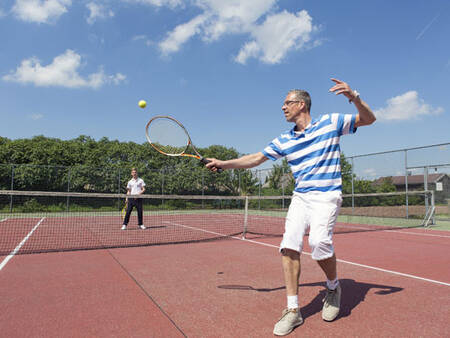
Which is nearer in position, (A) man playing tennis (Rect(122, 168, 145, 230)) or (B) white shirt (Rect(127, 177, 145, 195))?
(A) man playing tennis (Rect(122, 168, 145, 230))

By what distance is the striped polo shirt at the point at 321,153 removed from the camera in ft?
10.1

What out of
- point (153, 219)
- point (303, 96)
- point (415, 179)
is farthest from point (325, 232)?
point (153, 219)

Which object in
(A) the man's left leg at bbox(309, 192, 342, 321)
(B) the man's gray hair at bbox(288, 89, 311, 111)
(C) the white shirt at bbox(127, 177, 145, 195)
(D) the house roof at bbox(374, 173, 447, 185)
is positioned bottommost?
(A) the man's left leg at bbox(309, 192, 342, 321)

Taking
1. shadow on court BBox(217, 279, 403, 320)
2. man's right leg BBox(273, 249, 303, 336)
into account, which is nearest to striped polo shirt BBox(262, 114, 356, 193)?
man's right leg BBox(273, 249, 303, 336)

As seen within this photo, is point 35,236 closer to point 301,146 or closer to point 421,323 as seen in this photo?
point 301,146

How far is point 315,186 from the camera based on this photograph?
10.1 ft

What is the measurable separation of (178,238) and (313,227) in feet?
20.6

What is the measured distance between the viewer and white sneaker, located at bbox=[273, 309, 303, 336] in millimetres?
2733

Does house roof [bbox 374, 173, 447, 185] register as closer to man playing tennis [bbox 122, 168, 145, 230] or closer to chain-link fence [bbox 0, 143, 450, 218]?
chain-link fence [bbox 0, 143, 450, 218]

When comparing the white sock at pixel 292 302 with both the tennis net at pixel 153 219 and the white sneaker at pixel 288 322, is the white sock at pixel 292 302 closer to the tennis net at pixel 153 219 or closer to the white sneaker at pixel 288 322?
the white sneaker at pixel 288 322

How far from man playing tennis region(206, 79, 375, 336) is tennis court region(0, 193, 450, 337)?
0.98 ft

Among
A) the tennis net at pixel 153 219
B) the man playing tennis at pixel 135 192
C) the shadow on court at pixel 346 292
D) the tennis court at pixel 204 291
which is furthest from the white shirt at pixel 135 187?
the shadow on court at pixel 346 292

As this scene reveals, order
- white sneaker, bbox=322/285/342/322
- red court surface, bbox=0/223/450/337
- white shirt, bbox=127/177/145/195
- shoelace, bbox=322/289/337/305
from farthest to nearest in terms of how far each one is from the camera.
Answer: white shirt, bbox=127/177/145/195 → shoelace, bbox=322/289/337/305 → white sneaker, bbox=322/285/342/322 → red court surface, bbox=0/223/450/337

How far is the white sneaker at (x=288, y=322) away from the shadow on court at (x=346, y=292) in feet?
0.91
